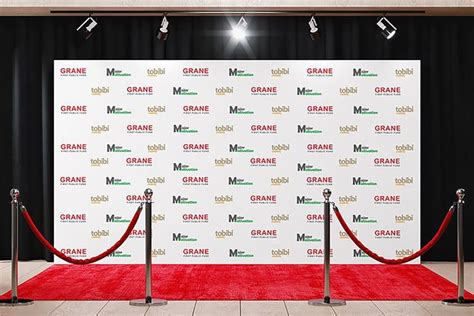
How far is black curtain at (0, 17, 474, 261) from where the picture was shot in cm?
1026

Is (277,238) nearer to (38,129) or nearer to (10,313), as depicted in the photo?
(38,129)

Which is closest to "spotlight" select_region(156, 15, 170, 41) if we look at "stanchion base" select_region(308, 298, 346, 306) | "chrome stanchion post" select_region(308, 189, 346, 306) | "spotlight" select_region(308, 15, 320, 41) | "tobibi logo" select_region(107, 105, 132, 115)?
"tobibi logo" select_region(107, 105, 132, 115)

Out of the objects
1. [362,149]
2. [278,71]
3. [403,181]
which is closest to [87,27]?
[278,71]

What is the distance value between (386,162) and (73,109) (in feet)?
11.6

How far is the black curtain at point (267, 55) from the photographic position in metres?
10.3

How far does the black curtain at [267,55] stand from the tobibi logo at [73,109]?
46 centimetres

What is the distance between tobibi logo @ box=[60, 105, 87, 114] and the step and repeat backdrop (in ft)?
0.04

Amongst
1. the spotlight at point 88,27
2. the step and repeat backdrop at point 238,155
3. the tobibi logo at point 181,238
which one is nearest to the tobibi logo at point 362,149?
the step and repeat backdrop at point 238,155

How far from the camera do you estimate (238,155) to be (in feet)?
32.7

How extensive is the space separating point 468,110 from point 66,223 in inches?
186

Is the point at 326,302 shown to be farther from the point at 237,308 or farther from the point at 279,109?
the point at 279,109

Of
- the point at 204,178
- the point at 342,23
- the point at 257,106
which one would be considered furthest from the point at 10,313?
the point at 342,23

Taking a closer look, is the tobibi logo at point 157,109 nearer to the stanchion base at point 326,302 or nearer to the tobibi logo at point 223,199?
the tobibi logo at point 223,199

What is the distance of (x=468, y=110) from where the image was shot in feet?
33.7
